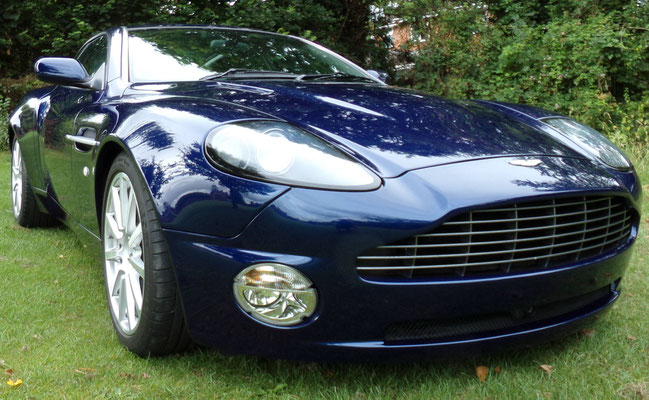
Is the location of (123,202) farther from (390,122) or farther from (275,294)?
(390,122)

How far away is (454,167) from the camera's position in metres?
1.79

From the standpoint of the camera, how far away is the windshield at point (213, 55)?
280 cm

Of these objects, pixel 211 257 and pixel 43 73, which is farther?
pixel 43 73

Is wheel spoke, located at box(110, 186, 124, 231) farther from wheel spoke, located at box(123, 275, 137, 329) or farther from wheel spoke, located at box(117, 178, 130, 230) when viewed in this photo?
wheel spoke, located at box(123, 275, 137, 329)

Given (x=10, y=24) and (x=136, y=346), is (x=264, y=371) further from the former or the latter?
(x=10, y=24)

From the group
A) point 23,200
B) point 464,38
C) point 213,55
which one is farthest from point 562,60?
point 23,200

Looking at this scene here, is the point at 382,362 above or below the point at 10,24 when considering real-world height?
above

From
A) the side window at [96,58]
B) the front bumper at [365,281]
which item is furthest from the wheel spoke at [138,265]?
the side window at [96,58]

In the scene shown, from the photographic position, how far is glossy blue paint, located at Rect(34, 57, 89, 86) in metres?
2.90

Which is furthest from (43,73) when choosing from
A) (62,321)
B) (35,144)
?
(62,321)

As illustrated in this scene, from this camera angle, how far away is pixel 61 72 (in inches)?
115

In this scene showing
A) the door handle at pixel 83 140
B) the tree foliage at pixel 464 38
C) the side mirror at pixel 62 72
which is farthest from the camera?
the tree foliage at pixel 464 38

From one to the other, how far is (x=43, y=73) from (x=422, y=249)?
7.05 ft

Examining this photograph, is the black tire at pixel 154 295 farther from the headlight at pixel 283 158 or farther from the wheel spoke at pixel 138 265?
the headlight at pixel 283 158
